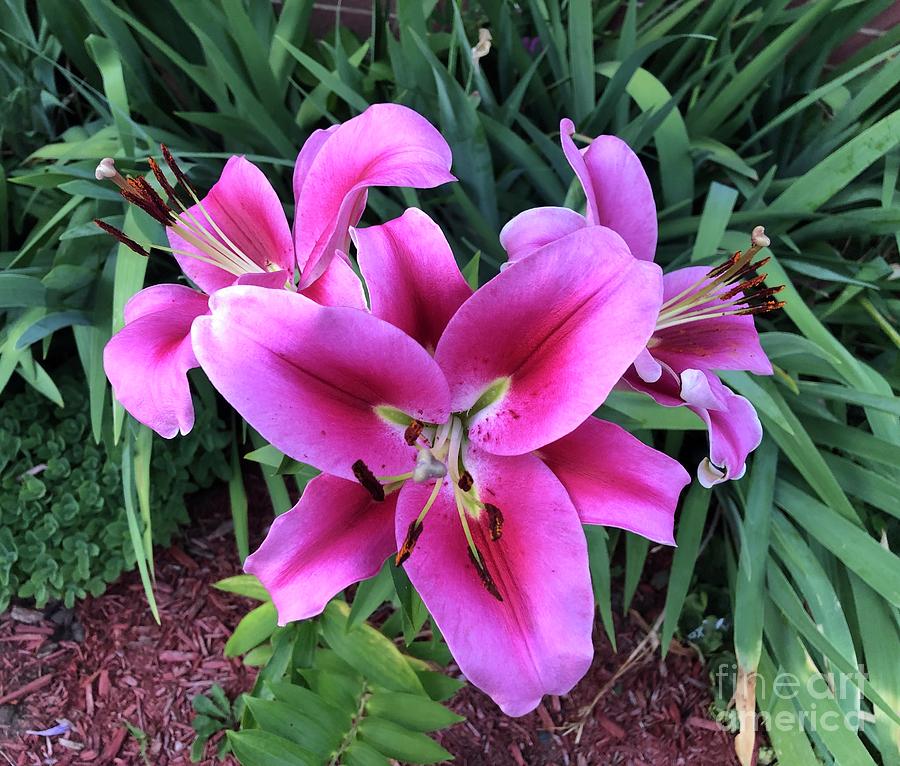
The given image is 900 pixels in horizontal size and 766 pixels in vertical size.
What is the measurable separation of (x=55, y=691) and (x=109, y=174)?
3.92 ft

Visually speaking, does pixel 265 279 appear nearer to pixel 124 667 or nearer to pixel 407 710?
pixel 407 710

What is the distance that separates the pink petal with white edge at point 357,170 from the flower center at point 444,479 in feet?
0.53

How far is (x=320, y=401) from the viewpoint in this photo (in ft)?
1.65

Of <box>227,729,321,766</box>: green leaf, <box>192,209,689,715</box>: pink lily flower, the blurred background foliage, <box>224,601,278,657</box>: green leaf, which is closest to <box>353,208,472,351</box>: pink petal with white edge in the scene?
<box>192,209,689,715</box>: pink lily flower

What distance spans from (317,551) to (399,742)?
536mm

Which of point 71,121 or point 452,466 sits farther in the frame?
point 71,121

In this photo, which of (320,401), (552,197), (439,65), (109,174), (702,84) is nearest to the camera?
(320,401)

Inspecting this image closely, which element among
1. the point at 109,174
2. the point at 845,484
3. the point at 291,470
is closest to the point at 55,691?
the point at 291,470

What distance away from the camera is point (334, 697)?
3.22 ft

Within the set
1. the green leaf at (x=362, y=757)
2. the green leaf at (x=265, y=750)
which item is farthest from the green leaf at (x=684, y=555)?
the green leaf at (x=265, y=750)

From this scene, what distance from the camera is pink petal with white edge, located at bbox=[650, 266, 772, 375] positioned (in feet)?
2.20

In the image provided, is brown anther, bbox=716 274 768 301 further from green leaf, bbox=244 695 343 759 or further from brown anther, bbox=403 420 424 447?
green leaf, bbox=244 695 343 759

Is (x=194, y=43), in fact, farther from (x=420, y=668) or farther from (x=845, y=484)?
(x=845, y=484)

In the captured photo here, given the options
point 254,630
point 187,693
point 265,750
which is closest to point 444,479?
point 265,750
